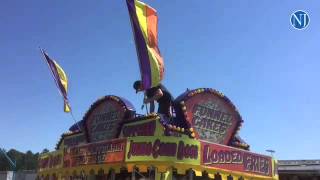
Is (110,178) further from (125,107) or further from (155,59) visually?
(155,59)

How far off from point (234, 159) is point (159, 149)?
4.11 meters

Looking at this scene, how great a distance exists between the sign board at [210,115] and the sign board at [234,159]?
4.62ft

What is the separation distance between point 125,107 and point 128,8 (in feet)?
15.4

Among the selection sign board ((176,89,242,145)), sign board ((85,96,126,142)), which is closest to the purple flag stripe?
sign board ((176,89,242,145))

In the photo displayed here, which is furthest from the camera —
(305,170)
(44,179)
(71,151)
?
(305,170)

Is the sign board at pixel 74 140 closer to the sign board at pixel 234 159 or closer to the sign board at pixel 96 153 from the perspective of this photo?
the sign board at pixel 96 153

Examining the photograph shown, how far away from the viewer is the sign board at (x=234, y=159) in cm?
1938

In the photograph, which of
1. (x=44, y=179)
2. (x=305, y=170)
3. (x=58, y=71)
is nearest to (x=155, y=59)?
(x=58, y=71)

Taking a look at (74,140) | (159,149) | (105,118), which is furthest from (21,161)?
(159,149)

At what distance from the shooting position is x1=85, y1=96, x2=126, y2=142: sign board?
73.3 feet

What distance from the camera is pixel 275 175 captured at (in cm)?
2272

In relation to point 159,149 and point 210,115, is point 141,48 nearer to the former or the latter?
point 159,149

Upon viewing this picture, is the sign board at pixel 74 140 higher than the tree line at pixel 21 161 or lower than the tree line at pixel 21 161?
lower

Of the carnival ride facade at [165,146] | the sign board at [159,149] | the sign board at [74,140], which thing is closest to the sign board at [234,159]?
the carnival ride facade at [165,146]
